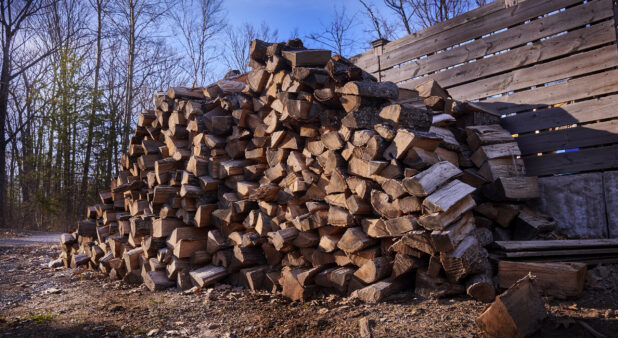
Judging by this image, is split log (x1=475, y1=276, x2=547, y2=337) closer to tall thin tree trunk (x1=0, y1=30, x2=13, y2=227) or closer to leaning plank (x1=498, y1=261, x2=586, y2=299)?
leaning plank (x1=498, y1=261, x2=586, y2=299)

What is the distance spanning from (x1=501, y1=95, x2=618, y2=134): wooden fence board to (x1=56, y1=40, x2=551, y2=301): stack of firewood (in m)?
0.28

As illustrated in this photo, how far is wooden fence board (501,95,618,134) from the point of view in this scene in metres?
4.12

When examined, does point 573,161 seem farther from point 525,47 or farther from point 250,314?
point 250,314

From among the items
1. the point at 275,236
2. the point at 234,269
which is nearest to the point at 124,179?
the point at 234,269

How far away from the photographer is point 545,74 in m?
4.62

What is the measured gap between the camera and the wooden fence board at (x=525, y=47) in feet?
14.1

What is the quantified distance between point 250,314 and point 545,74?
4068mm

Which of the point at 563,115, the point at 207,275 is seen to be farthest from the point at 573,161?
the point at 207,275

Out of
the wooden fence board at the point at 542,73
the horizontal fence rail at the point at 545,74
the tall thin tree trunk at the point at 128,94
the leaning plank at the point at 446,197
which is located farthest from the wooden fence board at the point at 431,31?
the tall thin tree trunk at the point at 128,94

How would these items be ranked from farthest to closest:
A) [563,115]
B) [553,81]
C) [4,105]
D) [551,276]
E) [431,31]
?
[4,105] → [431,31] → [553,81] → [563,115] → [551,276]

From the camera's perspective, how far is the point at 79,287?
468 cm

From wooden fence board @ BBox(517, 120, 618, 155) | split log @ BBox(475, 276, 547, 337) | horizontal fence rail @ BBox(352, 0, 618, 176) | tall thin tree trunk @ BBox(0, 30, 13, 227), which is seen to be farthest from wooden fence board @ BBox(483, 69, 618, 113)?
tall thin tree trunk @ BBox(0, 30, 13, 227)

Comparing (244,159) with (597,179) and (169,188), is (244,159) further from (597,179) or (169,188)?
(597,179)

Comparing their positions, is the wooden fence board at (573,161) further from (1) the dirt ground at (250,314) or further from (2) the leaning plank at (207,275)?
(2) the leaning plank at (207,275)
